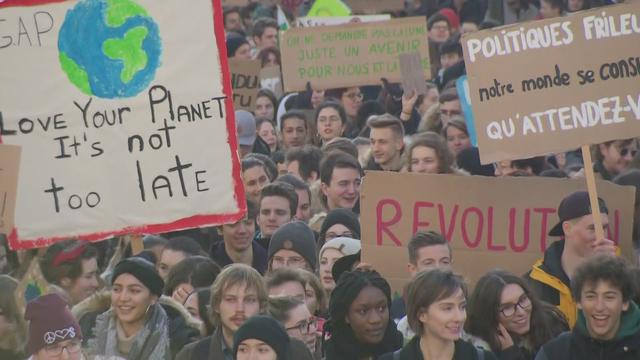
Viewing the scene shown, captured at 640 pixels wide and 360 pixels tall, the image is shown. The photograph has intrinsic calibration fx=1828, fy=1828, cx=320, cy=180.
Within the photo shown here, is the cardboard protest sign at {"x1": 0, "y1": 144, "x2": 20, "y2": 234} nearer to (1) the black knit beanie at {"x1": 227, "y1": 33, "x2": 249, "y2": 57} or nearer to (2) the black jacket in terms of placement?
(2) the black jacket

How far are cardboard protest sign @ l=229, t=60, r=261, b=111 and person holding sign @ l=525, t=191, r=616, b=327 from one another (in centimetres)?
752

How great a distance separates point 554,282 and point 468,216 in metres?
1.27

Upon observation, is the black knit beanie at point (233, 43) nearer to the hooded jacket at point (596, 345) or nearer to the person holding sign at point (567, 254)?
the person holding sign at point (567, 254)

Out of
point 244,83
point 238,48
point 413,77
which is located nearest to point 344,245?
point 413,77

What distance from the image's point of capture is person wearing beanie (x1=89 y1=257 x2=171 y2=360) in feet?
28.5

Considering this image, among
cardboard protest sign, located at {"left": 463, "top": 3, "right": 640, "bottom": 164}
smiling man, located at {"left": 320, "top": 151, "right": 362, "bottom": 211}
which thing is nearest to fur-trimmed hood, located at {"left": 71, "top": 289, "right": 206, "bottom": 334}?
cardboard protest sign, located at {"left": 463, "top": 3, "right": 640, "bottom": 164}

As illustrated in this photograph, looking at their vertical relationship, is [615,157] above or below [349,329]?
above

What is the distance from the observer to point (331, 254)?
9.92 meters

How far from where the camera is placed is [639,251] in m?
9.95

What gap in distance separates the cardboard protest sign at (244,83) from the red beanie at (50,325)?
842cm

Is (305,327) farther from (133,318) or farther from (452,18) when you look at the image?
(452,18)

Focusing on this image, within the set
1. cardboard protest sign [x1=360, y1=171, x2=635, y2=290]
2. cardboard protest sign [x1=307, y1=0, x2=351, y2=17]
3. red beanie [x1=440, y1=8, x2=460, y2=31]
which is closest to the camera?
cardboard protest sign [x1=360, y1=171, x2=635, y2=290]

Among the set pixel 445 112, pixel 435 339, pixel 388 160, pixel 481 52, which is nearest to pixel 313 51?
pixel 445 112

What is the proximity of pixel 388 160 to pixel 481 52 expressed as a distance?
3223 millimetres
